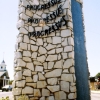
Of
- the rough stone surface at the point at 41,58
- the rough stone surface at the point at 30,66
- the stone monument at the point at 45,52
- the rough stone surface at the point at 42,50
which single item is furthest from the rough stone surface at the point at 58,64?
the rough stone surface at the point at 30,66

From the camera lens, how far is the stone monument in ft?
18.9

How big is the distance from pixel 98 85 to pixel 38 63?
38.0 metres

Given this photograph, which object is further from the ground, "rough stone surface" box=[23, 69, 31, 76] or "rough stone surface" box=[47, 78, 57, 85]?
"rough stone surface" box=[23, 69, 31, 76]

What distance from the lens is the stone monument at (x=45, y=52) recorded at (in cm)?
577

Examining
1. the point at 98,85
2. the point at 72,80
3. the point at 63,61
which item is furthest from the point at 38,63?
the point at 98,85

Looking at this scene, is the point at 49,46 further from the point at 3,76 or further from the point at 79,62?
the point at 3,76

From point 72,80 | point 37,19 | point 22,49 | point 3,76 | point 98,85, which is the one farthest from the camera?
point 3,76

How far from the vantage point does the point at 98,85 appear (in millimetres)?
41344

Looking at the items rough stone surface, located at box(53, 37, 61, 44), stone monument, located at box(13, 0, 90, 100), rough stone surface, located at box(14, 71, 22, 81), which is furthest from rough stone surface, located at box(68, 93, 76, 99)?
rough stone surface, located at box(53, 37, 61, 44)

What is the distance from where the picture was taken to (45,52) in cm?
634

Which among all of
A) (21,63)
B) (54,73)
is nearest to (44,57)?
(54,73)

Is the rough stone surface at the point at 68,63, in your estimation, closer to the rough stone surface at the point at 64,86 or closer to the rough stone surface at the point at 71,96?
the rough stone surface at the point at 64,86

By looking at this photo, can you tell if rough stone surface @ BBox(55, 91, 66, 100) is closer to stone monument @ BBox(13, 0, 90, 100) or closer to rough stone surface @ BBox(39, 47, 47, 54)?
stone monument @ BBox(13, 0, 90, 100)

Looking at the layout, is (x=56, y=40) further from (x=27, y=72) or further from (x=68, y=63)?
(x=27, y=72)
